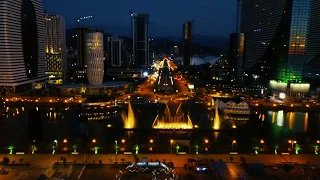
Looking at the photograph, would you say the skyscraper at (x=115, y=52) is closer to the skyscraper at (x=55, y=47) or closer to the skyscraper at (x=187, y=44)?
the skyscraper at (x=55, y=47)

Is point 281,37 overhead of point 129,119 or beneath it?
overhead

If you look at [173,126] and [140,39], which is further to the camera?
[140,39]

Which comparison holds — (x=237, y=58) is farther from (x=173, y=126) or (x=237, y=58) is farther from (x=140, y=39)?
(x=173, y=126)

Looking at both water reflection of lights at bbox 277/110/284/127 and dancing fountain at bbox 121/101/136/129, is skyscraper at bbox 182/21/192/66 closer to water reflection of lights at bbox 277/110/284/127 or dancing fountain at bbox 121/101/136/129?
water reflection of lights at bbox 277/110/284/127

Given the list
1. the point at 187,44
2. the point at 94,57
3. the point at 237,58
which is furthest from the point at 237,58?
the point at 187,44

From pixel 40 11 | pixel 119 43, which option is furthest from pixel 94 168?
pixel 119 43

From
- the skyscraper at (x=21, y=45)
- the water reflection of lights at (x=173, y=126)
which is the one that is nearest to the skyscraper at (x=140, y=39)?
the skyscraper at (x=21, y=45)

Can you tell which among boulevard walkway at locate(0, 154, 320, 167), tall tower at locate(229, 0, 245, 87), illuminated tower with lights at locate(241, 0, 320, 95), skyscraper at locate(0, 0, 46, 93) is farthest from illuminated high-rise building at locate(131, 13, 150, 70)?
boulevard walkway at locate(0, 154, 320, 167)
